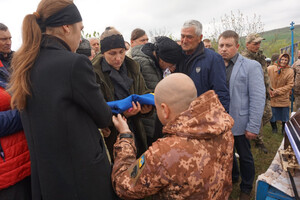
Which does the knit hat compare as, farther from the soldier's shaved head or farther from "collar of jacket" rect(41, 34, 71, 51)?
the soldier's shaved head

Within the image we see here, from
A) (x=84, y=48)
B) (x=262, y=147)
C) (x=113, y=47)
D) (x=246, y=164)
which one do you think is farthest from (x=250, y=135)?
(x=84, y=48)

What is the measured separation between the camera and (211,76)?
278 centimetres

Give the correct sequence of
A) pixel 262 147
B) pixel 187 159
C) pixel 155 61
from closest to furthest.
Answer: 1. pixel 187 159
2. pixel 155 61
3. pixel 262 147

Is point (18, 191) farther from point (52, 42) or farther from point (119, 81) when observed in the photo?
point (119, 81)

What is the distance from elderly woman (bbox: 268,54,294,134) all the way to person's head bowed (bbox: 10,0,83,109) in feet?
19.4

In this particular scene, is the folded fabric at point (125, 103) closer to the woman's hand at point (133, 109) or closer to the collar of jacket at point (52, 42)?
the woman's hand at point (133, 109)

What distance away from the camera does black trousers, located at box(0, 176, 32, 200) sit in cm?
146

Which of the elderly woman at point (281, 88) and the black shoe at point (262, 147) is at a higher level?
the elderly woman at point (281, 88)

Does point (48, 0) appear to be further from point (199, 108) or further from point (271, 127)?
point (271, 127)

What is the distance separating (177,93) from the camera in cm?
127

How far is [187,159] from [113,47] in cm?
155

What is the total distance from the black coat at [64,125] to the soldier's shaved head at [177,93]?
41 centimetres

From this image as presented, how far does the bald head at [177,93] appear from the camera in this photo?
1268mm

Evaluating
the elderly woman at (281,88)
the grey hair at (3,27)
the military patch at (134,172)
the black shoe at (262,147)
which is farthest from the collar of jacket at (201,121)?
the elderly woman at (281,88)
